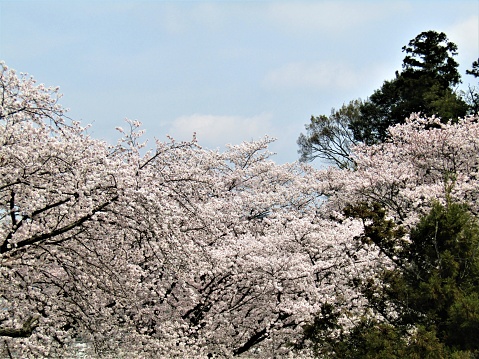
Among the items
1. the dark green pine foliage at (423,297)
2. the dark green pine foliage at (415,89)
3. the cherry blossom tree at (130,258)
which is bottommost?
the dark green pine foliage at (423,297)

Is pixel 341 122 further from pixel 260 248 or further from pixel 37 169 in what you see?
pixel 37 169

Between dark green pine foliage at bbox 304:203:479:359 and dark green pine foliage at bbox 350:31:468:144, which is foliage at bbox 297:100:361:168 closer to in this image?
dark green pine foliage at bbox 350:31:468:144

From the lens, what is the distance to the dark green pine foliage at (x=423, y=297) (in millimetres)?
6059

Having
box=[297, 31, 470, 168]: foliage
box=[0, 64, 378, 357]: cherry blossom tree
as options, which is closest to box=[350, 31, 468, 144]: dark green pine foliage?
box=[297, 31, 470, 168]: foliage

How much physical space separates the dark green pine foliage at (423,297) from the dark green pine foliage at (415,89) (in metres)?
20.8

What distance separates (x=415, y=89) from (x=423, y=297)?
957 inches

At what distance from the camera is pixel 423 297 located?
21.3 ft

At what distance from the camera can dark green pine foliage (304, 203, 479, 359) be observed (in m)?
6.06

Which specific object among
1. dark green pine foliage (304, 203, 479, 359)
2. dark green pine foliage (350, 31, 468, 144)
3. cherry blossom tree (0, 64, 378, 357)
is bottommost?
dark green pine foliage (304, 203, 479, 359)

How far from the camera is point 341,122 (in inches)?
1294

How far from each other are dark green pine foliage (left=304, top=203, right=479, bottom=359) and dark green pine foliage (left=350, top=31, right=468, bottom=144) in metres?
20.8

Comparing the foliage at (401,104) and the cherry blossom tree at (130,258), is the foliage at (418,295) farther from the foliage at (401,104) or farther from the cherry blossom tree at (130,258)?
the foliage at (401,104)

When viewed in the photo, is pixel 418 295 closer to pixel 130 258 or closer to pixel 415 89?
pixel 130 258

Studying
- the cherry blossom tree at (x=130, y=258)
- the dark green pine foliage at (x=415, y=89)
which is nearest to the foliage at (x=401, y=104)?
the dark green pine foliage at (x=415, y=89)
